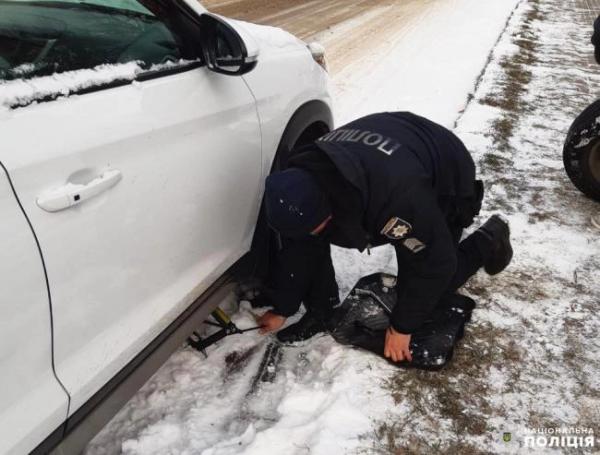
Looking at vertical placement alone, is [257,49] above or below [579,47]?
above

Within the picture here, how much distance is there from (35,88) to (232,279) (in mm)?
1062

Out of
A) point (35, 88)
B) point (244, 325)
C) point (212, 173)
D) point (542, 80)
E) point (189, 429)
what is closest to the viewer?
point (35, 88)

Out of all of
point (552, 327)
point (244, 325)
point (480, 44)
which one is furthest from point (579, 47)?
point (244, 325)

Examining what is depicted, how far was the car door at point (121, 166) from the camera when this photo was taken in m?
1.25

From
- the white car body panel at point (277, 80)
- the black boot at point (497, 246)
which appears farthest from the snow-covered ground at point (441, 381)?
the white car body panel at point (277, 80)

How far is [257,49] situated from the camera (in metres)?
1.86

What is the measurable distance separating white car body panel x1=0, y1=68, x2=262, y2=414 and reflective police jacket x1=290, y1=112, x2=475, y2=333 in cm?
35

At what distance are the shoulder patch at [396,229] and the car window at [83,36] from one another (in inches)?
35.5

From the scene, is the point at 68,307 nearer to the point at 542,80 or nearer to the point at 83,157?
the point at 83,157

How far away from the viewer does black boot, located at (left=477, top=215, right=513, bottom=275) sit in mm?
2678

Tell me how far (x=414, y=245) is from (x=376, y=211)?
0.21 metres

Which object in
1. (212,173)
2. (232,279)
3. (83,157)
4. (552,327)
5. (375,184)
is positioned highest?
(83,157)

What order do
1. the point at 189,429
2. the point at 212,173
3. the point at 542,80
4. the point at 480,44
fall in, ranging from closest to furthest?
the point at 212,173
the point at 189,429
the point at 542,80
the point at 480,44

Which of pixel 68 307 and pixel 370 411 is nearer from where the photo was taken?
pixel 68 307
